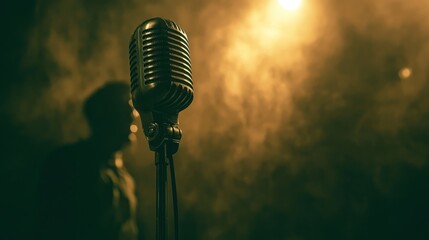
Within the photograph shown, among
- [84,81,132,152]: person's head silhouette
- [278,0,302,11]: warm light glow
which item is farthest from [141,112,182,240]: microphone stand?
[278,0,302,11]: warm light glow

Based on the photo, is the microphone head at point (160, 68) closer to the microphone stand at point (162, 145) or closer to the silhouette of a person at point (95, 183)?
the microphone stand at point (162, 145)

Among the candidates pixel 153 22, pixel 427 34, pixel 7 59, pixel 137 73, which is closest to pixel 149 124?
pixel 137 73

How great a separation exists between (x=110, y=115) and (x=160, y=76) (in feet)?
1.76

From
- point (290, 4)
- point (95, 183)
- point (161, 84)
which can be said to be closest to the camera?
point (161, 84)

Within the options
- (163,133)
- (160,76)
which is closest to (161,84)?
(160,76)

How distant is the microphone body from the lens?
1.23 m

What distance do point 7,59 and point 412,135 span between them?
166 cm

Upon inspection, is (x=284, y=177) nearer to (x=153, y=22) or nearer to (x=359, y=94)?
(x=359, y=94)

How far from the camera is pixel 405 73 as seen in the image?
71.0 inches

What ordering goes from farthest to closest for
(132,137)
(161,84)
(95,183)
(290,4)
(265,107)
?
(290,4), (265,107), (132,137), (95,183), (161,84)

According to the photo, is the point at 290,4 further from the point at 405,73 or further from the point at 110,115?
the point at 110,115

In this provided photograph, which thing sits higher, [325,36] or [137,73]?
[325,36]

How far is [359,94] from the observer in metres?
1.83

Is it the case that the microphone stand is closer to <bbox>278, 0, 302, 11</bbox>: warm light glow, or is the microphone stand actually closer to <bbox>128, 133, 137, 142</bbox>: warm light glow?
<bbox>128, 133, 137, 142</bbox>: warm light glow
